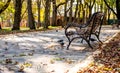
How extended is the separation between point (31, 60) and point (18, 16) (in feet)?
67.4

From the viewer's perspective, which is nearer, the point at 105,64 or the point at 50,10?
the point at 105,64

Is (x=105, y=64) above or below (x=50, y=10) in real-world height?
above

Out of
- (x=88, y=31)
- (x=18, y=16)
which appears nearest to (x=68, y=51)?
(x=88, y=31)

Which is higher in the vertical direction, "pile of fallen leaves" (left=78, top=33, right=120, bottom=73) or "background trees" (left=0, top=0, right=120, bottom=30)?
"pile of fallen leaves" (left=78, top=33, right=120, bottom=73)

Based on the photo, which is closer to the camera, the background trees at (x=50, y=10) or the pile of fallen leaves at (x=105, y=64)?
the pile of fallen leaves at (x=105, y=64)

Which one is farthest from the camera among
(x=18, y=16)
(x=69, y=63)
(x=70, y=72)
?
(x=18, y=16)

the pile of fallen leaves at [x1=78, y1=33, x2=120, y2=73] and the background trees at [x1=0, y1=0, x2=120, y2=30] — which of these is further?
the background trees at [x1=0, y1=0, x2=120, y2=30]

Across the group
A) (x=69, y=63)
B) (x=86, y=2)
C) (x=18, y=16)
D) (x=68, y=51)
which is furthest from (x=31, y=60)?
(x=86, y=2)

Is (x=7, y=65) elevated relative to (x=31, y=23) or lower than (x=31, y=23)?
elevated

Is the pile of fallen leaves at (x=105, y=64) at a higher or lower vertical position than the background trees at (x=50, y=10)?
higher

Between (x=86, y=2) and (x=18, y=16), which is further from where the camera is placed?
(x=86, y=2)

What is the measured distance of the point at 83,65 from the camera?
24.7 ft

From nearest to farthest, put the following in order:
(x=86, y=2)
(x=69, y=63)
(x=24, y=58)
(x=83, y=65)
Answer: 1. (x=83, y=65)
2. (x=69, y=63)
3. (x=24, y=58)
4. (x=86, y=2)

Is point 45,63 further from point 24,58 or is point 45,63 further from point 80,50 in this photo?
point 80,50
